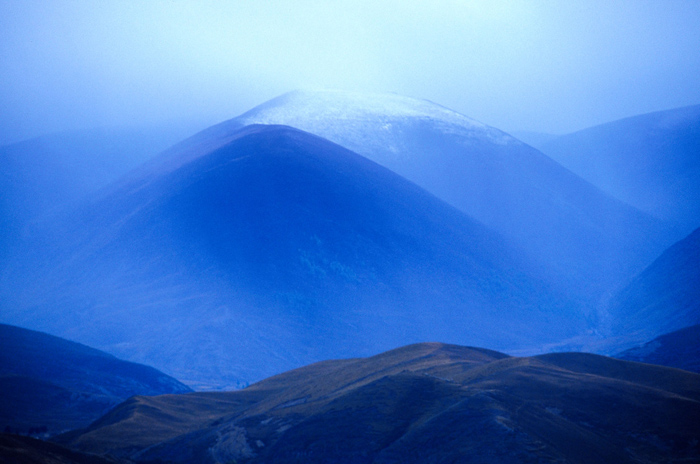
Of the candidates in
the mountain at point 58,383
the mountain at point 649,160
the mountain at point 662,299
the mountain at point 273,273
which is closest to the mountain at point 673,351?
the mountain at point 662,299

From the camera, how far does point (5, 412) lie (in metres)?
37.8

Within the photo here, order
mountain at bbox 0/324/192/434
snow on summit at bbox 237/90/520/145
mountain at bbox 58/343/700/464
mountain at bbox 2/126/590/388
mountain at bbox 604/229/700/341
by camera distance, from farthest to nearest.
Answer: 1. snow on summit at bbox 237/90/520/145
2. mountain at bbox 2/126/590/388
3. mountain at bbox 604/229/700/341
4. mountain at bbox 0/324/192/434
5. mountain at bbox 58/343/700/464

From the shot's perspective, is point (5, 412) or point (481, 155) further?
point (481, 155)

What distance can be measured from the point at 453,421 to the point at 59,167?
127611 mm

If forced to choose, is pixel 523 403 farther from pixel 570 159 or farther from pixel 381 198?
pixel 570 159

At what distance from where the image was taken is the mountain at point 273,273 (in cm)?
7150

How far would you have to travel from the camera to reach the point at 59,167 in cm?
13112

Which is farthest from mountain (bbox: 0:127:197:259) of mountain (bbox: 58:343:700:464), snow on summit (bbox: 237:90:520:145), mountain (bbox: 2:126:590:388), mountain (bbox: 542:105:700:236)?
mountain (bbox: 542:105:700:236)

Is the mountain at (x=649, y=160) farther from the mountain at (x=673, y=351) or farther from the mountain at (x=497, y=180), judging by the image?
the mountain at (x=673, y=351)

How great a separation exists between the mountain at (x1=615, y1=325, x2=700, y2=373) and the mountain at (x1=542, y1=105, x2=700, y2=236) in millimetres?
72671

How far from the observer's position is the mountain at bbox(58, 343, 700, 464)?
2016 centimetres

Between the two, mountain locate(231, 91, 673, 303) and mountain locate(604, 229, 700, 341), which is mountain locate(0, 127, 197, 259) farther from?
mountain locate(604, 229, 700, 341)

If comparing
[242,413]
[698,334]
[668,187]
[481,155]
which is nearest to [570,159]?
[668,187]

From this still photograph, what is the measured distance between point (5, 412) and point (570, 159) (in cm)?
14869
